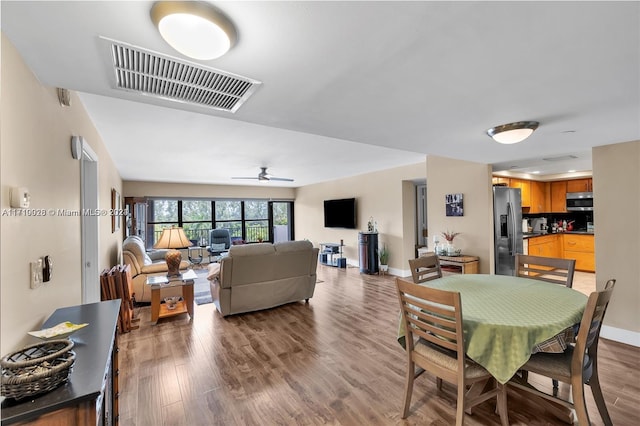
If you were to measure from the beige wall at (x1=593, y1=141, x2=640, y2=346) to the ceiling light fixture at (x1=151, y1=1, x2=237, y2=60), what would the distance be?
4.02 m

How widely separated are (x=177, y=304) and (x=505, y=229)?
487cm

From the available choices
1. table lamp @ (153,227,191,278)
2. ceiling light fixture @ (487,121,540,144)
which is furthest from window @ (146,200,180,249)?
ceiling light fixture @ (487,121,540,144)

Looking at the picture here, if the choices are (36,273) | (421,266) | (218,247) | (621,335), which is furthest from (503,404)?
(218,247)

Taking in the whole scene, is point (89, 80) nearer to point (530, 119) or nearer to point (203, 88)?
point (203, 88)

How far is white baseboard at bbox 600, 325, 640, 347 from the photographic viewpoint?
9.60 feet

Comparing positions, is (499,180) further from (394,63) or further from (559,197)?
(394,63)

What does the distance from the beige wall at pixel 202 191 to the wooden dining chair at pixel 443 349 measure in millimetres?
7688

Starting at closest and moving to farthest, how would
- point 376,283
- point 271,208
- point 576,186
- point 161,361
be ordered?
point 161,361 < point 376,283 < point 576,186 < point 271,208

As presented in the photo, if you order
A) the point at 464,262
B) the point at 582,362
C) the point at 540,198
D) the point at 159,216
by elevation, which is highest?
the point at 540,198

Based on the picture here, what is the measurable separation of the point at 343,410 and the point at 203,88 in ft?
7.45

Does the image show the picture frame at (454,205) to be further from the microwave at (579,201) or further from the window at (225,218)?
the window at (225,218)

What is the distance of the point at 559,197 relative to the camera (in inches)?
252

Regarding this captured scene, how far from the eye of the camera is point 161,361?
2.67 metres

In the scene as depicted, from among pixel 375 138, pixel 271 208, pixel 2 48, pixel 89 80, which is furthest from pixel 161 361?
pixel 271 208
